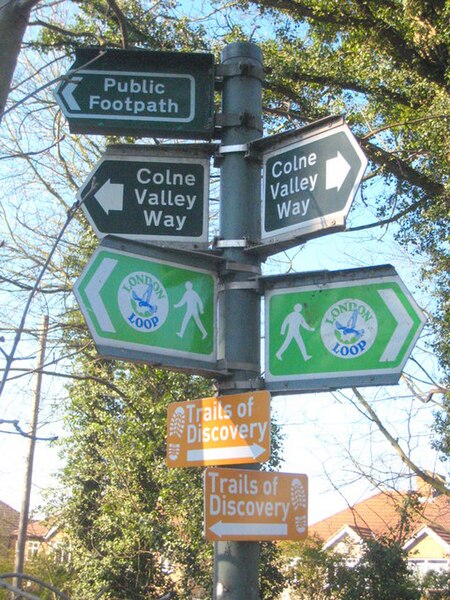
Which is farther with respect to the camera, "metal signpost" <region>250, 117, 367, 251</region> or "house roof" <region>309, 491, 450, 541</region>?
"house roof" <region>309, 491, 450, 541</region>

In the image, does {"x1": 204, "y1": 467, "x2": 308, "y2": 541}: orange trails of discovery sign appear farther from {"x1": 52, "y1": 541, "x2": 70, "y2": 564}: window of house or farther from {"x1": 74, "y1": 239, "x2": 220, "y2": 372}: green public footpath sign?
{"x1": 52, "y1": 541, "x2": 70, "y2": 564}: window of house

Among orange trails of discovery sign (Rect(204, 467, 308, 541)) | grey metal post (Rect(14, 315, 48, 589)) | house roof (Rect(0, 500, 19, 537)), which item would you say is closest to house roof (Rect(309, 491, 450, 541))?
grey metal post (Rect(14, 315, 48, 589))

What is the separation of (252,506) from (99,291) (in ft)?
3.28

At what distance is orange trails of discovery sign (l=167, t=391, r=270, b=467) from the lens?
319cm

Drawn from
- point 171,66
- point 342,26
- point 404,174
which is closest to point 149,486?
point 404,174

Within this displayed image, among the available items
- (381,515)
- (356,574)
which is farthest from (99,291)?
(381,515)

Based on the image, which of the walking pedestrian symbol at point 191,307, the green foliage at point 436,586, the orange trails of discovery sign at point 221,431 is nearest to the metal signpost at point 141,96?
the walking pedestrian symbol at point 191,307

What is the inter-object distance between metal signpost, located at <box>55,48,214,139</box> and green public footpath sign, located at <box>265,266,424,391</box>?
3.07 feet

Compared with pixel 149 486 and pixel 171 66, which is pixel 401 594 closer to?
pixel 149 486

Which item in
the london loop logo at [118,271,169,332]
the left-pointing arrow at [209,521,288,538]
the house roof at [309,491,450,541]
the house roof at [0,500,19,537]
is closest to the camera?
the left-pointing arrow at [209,521,288,538]

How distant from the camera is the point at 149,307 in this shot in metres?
3.29

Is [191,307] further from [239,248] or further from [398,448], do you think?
[398,448]

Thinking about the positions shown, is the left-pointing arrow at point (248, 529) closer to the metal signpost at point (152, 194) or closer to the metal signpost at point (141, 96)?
the metal signpost at point (152, 194)

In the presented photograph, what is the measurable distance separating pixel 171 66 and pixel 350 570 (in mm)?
15155
